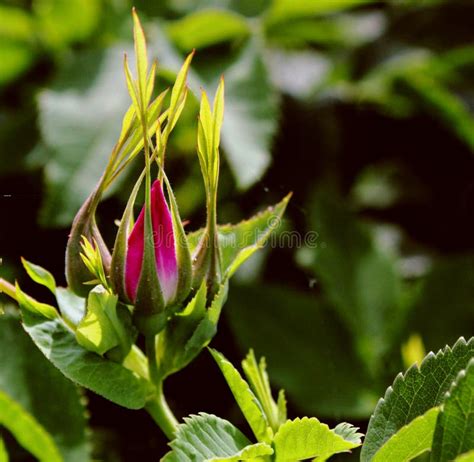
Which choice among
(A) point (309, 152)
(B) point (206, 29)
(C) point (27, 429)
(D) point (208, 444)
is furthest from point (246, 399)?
(A) point (309, 152)

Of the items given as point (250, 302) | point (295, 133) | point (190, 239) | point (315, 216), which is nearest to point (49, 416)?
point (190, 239)

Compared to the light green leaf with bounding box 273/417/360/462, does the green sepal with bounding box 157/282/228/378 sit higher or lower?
higher

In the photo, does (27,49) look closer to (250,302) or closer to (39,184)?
(39,184)

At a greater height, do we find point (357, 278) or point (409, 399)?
point (409, 399)

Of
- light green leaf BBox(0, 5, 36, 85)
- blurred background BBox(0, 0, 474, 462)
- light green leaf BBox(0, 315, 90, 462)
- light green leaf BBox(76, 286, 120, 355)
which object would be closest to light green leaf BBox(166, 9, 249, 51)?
blurred background BBox(0, 0, 474, 462)

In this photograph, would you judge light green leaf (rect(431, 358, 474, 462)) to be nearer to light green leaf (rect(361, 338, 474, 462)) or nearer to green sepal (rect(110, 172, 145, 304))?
light green leaf (rect(361, 338, 474, 462))

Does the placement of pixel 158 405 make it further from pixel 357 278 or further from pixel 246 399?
pixel 357 278
